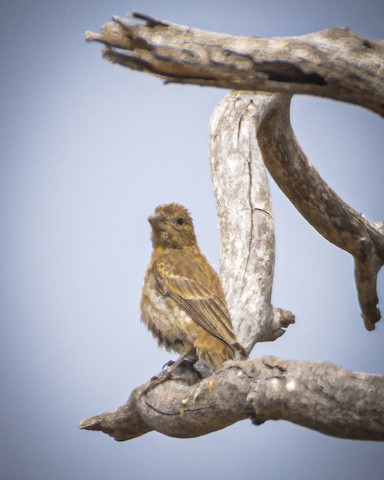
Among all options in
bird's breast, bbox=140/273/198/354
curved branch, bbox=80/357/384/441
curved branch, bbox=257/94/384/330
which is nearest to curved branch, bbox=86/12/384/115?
curved branch, bbox=80/357/384/441

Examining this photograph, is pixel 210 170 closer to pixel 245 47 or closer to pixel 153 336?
pixel 153 336

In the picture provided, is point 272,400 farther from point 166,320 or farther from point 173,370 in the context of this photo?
point 166,320

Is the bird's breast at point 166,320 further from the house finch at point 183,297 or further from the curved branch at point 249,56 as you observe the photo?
the curved branch at point 249,56

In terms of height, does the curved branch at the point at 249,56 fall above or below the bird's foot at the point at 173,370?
above

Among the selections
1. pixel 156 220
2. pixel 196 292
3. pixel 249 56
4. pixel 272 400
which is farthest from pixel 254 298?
pixel 249 56

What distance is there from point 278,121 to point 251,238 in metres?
0.87

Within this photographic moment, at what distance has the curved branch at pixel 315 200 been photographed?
5352mm

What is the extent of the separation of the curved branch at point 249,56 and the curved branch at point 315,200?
2.31 meters

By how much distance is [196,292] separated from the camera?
4.55 metres

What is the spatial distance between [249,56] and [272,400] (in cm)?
138

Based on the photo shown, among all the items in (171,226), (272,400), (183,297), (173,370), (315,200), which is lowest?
(272,400)

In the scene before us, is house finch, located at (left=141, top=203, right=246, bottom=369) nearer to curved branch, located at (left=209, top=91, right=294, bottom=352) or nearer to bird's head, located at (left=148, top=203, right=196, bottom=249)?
bird's head, located at (left=148, top=203, right=196, bottom=249)

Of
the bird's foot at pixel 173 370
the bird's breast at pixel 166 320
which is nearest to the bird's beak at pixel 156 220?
the bird's breast at pixel 166 320

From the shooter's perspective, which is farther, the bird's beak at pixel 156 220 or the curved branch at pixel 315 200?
the curved branch at pixel 315 200
